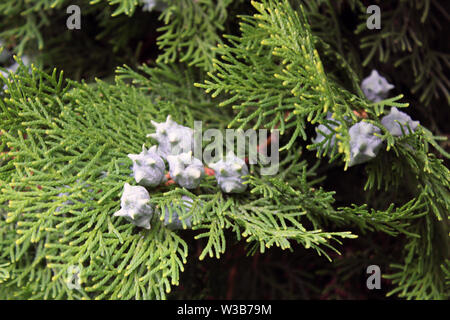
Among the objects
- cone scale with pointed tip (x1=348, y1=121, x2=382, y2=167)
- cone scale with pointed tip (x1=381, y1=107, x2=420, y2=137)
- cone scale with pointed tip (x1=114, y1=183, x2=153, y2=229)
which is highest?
cone scale with pointed tip (x1=381, y1=107, x2=420, y2=137)

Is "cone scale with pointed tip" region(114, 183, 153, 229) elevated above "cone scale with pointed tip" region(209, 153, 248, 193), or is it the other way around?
"cone scale with pointed tip" region(209, 153, 248, 193)

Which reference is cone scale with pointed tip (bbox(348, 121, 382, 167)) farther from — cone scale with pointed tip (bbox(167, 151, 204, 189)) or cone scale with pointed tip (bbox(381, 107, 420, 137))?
cone scale with pointed tip (bbox(167, 151, 204, 189))

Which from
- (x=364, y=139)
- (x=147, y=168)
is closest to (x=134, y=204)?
(x=147, y=168)

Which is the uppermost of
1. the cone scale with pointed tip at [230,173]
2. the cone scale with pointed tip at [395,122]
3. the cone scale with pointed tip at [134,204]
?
the cone scale with pointed tip at [395,122]

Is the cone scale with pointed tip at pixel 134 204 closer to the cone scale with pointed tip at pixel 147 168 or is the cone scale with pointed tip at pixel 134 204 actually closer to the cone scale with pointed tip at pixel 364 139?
the cone scale with pointed tip at pixel 147 168

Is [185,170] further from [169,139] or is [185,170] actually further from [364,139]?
[364,139]

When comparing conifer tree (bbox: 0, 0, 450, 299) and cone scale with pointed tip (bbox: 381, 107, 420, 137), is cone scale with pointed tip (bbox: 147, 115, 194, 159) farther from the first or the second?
cone scale with pointed tip (bbox: 381, 107, 420, 137)

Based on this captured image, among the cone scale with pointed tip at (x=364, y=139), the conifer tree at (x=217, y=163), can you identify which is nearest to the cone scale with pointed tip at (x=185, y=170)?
the conifer tree at (x=217, y=163)

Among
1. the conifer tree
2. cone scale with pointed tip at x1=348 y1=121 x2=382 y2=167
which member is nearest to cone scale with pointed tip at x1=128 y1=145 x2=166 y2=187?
the conifer tree

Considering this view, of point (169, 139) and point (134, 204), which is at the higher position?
point (169, 139)

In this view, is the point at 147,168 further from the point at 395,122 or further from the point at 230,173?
the point at 395,122

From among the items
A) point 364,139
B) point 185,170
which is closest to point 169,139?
point 185,170

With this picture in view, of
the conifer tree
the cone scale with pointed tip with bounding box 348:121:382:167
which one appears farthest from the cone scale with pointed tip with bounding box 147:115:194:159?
the cone scale with pointed tip with bounding box 348:121:382:167
